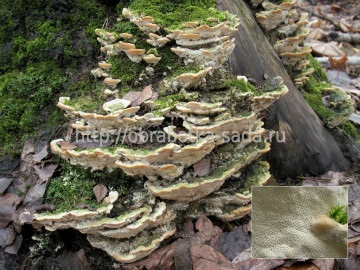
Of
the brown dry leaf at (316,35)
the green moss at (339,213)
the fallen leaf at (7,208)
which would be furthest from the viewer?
the brown dry leaf at (316,35)

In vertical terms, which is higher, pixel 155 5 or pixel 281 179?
pixel 155 5

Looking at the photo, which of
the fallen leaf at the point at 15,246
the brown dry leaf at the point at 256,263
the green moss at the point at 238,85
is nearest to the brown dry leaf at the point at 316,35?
the green moss at the point at 238,85

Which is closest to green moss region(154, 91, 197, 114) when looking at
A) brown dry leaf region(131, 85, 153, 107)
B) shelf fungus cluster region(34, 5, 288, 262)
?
shelf fungus cluster region(34, 5, 288, 262)

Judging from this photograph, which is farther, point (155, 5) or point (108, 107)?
point (155, 5)

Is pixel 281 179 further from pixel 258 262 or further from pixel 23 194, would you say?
pixel 23 194

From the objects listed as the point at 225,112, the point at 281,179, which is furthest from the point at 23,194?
the point at 281,179

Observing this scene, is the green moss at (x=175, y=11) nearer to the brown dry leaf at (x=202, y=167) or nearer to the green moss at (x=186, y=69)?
the green moss at (x=186, y=69)
